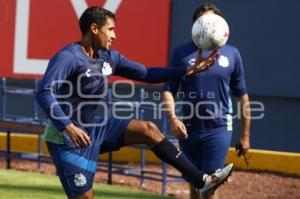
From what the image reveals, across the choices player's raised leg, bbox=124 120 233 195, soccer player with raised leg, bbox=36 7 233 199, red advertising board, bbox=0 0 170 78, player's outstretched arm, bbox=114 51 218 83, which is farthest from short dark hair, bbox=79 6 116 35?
red advertising board, bbox=0 0 170 78

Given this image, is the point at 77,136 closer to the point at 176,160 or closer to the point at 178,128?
the point at 176,160

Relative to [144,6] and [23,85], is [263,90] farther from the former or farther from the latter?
[23,85]

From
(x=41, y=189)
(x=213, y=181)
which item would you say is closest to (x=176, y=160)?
(x=213, y=181)

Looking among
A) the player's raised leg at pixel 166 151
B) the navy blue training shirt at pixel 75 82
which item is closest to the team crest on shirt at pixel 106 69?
the navy blue training shirt at pixel 75 82

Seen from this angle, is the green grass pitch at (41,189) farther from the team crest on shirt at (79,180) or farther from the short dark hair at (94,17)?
the short dark hair at (94,17)

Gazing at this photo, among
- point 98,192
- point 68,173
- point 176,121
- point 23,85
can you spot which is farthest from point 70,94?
point 23,85

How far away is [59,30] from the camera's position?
49.6 ft

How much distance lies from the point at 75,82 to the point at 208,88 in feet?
5.02

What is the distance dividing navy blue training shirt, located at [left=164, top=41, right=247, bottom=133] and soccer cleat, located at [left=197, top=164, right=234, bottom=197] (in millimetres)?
850

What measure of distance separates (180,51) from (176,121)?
0.69 metres

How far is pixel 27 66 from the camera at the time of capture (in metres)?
15.5

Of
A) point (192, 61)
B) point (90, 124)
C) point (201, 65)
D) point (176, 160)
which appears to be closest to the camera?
point (90, 124)

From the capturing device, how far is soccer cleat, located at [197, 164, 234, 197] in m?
7.52

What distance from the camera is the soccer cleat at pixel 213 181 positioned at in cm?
752
